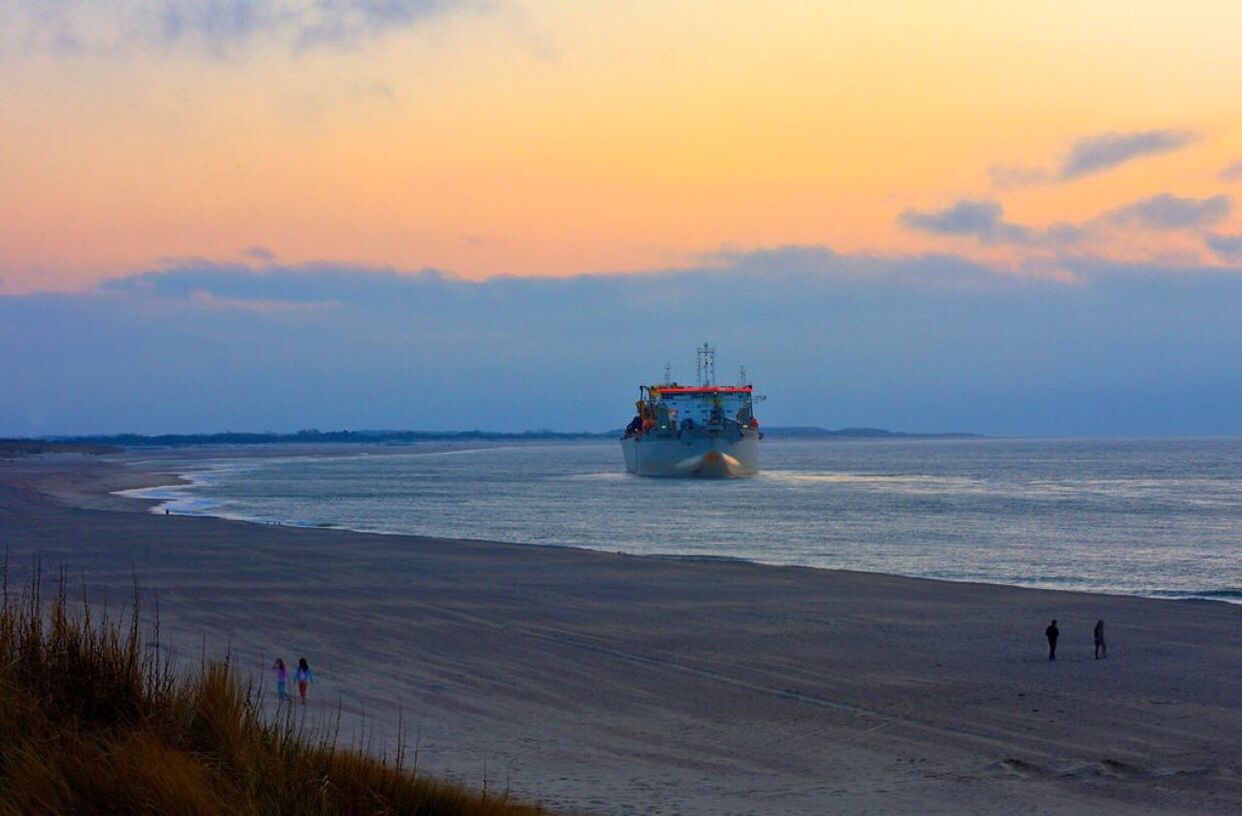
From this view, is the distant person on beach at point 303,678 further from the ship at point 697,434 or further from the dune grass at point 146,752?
the ship at point 697,434

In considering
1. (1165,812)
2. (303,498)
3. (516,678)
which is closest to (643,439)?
(303,498)

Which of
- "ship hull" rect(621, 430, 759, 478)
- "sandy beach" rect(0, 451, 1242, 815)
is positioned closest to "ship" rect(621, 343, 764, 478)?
"ship hull" rect(621, 430, 759, 478)

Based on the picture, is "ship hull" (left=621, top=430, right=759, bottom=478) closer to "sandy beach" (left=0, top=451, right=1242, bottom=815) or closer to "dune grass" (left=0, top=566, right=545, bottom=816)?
"sandy beach" (left=0, top=451, right=1242, bottom=815)

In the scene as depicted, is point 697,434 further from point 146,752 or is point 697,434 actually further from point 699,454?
point 146,752

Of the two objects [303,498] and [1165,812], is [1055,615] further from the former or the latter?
[303,498]

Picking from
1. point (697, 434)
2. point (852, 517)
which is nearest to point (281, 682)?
point (852, 517)

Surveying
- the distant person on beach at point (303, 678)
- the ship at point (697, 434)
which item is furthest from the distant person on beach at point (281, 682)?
the ship at point (697, 434)
